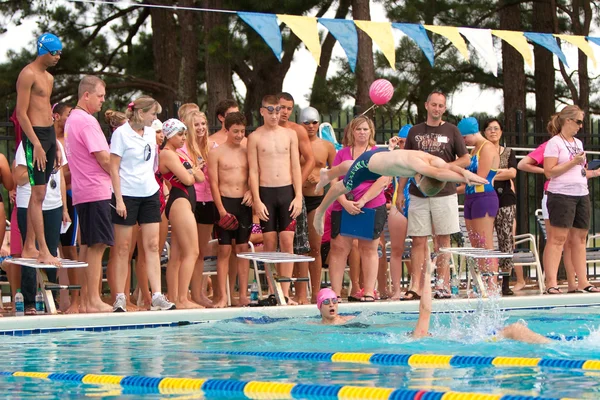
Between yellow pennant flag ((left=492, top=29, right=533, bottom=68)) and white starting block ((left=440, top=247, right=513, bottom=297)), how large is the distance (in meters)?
2.56

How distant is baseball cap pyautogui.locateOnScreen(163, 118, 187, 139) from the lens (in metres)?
9.87

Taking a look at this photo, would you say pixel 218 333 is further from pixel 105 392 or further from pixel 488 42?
pixel 488 42

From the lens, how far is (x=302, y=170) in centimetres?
1075

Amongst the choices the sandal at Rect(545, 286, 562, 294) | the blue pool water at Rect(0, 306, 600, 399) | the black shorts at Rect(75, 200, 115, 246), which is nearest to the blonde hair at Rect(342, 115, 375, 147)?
the blue pool water at Rect(0, 306, 600, 399)

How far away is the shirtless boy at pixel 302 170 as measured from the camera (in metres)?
10.5

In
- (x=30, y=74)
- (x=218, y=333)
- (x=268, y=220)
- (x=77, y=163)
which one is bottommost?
(x=218, y=333)

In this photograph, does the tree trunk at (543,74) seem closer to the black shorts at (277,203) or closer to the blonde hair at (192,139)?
the black shorts at (277,203)

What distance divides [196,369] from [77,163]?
11.4 ft

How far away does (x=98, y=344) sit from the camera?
7.98m

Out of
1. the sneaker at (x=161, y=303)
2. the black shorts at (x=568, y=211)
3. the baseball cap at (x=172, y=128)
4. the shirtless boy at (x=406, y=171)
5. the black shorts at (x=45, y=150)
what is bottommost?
the sneaker at (x=161, y=303)

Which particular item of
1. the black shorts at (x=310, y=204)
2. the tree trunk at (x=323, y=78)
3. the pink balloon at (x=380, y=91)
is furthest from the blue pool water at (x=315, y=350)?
the tree trunk at (x=323, y=78)

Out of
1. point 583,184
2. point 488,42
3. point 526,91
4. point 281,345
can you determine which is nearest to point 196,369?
point 281,345

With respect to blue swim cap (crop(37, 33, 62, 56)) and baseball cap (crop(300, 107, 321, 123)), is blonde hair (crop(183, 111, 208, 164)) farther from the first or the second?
blue swim cap (crop(37, 33, 62, 56))

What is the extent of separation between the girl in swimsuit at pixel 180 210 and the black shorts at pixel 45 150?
1.13 metres
